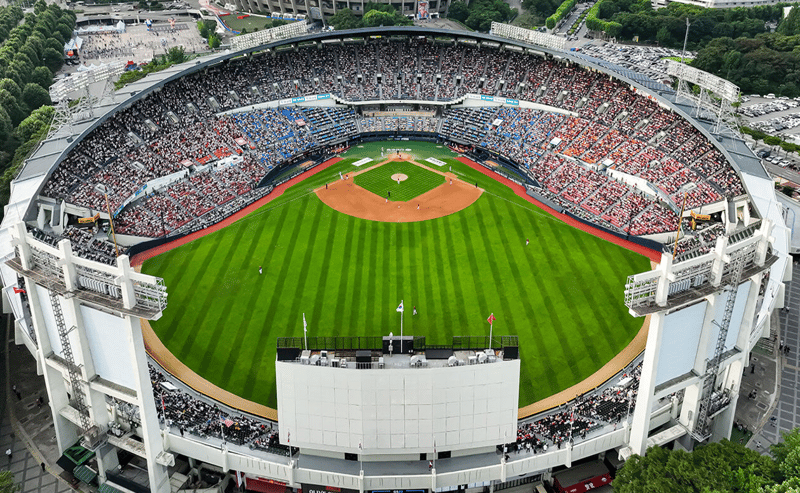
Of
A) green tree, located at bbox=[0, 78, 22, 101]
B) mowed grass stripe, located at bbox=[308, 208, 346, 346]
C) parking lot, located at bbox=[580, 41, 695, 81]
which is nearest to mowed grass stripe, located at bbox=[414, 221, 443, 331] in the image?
mowed grass stripe, located at bbox=[308, 208, 346, 346]

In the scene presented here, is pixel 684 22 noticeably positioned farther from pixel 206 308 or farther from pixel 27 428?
pixel 27 428

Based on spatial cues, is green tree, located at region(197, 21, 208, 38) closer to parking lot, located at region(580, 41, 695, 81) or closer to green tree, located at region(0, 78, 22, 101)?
green tree, located at region(0, 78, 22, 101)

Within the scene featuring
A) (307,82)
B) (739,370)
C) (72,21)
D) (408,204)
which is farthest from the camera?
(72,21)

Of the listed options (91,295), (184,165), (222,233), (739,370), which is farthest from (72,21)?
(739,370)

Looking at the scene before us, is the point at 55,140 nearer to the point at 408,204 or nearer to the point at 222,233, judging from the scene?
the point at 222,233

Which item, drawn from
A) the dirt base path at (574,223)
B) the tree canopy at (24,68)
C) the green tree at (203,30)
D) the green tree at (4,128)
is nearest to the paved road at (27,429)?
the tree canopy at (24,68)
